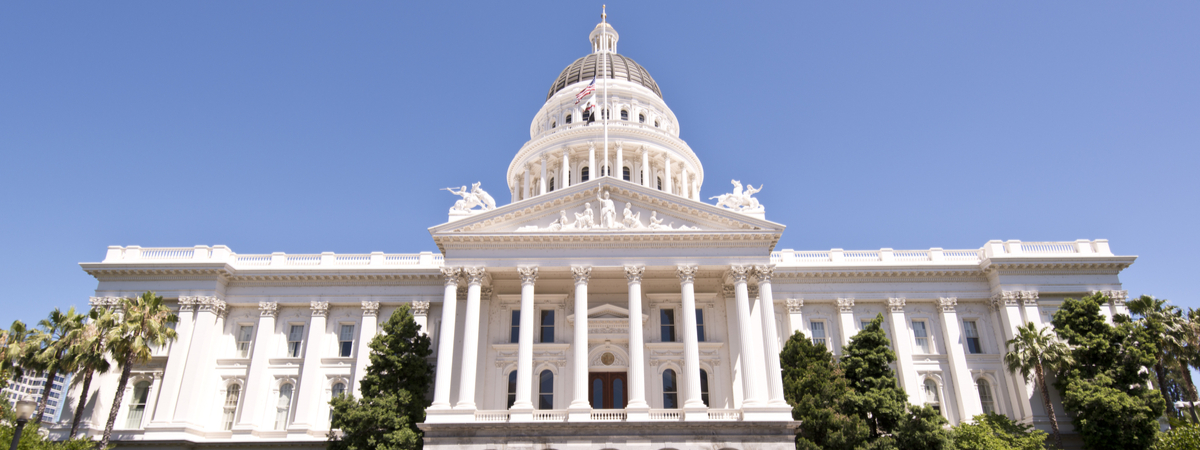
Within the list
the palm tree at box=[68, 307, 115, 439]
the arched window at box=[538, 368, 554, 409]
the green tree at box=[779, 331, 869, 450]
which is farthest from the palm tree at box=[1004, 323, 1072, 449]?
the palm tree at box=[68, 307, 115, 439]

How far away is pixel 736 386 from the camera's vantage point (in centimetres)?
3366

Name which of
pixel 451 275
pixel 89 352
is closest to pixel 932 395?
pixel 451 275

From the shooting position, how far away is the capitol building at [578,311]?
1284 inches

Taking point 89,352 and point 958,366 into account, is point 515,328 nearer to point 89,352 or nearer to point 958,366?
point 89,352

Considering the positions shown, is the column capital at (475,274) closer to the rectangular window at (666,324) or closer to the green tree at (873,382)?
the rectangular window at (666,324)

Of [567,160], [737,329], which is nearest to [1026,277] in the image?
[737,329]

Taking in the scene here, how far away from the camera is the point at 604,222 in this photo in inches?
1315

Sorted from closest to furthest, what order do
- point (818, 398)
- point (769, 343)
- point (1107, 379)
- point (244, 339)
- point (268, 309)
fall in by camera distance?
point (818, 398), point (769, 343), point (1107, 379), point (268, 309), point (244, 339)

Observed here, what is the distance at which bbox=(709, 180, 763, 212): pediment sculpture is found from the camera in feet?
113

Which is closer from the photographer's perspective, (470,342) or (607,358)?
(470,342)

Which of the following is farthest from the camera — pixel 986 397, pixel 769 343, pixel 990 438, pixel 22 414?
pixel 986 397

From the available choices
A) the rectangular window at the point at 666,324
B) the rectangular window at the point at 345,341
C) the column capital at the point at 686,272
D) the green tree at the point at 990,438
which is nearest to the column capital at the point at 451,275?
the rectangular window at the point at 345,341

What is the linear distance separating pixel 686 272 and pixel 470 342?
970 cm

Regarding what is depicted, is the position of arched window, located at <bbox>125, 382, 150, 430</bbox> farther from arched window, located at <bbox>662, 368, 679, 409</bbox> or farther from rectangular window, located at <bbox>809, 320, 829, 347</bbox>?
rectangular window, located at <bbox>809, 320, 829, 347</bbox>
